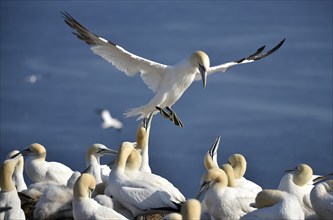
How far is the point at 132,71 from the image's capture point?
1307 centimetres

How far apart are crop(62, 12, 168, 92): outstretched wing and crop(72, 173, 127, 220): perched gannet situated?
3.93 metres

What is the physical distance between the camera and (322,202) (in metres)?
8.93

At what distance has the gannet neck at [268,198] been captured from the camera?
27.8 feet

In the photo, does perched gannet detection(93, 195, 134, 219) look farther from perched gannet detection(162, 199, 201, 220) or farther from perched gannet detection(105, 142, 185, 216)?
perched gannet detection(162, 199, 201, 220)

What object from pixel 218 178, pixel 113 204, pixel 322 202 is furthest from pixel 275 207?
pixel 113 204

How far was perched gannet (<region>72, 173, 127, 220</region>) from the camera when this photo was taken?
8.60 meters

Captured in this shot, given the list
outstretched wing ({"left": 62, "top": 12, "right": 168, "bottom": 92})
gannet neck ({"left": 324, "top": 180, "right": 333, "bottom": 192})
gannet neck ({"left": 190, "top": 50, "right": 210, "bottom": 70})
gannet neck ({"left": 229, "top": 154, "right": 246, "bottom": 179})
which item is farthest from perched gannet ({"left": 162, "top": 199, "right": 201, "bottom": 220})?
outstretched wing ({"left": 62, "top": 12, "right": 168, "bottom": 92})

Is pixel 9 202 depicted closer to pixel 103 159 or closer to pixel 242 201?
pixel 242 201

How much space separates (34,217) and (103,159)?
16.5 m

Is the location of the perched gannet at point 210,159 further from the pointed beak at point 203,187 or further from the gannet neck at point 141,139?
the pointed beak at point 203,187

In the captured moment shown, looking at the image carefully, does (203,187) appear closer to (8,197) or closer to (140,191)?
(140,191)

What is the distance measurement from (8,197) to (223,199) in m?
1.70

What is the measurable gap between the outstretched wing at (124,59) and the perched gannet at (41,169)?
1954mm

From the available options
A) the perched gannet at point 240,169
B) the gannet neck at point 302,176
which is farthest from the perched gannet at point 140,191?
the gannet neck at point 302,176
